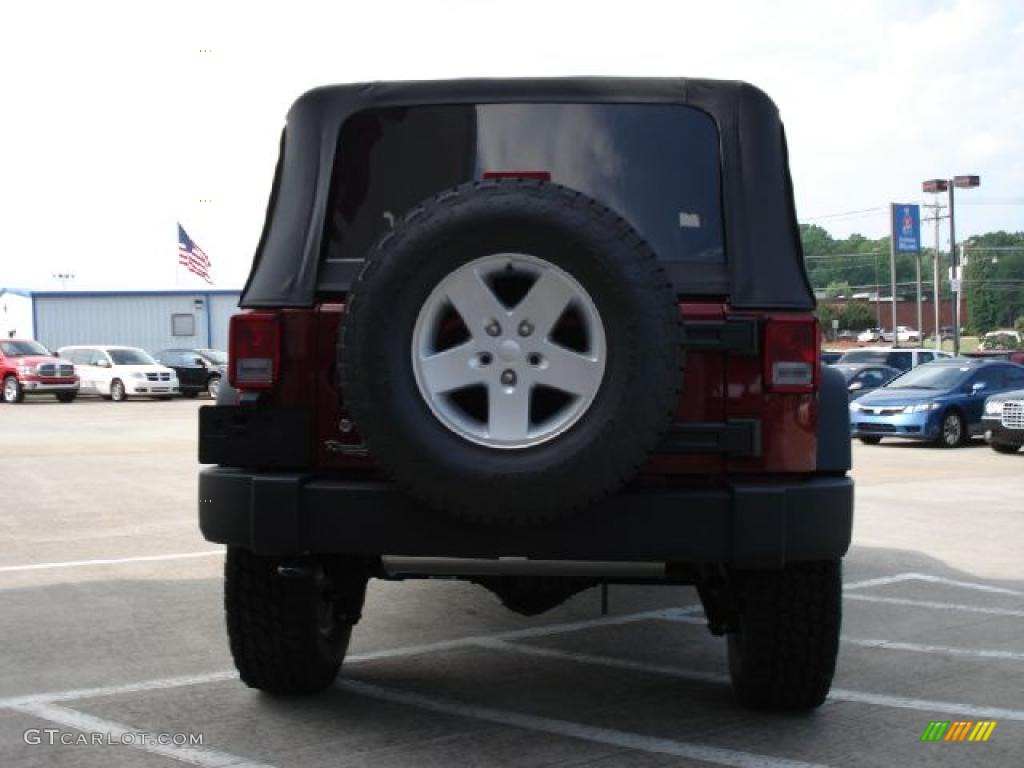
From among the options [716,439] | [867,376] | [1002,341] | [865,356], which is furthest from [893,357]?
[1002,341]

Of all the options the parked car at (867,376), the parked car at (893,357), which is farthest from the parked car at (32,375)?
the parked car at (867,376)

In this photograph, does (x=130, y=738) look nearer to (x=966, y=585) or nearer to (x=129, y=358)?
(x=966, y=585)

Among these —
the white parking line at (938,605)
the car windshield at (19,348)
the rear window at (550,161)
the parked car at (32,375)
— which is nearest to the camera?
the rear window at (550,161)

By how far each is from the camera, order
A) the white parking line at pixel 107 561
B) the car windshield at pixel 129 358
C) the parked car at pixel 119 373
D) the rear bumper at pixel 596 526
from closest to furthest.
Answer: the rear bumper at pixel 596 526 < the white parking line at pixel 107 561 < the parked car at pixel 119 373 < the car windshield at pixel 129 358

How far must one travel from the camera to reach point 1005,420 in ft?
61.6

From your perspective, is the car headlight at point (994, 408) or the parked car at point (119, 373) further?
the parked car at point (119, 373)

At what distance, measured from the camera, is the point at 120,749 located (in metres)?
4.46

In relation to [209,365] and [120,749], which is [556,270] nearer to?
[120,749]

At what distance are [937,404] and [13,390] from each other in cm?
2524

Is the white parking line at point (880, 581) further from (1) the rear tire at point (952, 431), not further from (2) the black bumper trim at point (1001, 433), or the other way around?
(1) the rear tire at point (952, 431)

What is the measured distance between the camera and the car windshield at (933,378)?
70.7 ft

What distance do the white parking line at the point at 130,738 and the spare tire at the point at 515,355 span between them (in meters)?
1.19

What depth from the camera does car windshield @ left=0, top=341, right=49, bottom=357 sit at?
36094mm

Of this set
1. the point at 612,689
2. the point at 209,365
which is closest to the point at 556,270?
the point at 612,689
